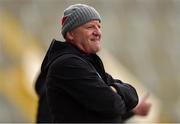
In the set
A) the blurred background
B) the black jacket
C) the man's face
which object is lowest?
the blurred background

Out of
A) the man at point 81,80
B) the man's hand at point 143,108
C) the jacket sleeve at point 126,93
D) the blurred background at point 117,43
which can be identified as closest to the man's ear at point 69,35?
the man at point 81,80

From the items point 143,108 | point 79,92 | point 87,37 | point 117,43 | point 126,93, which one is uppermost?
point 87,37

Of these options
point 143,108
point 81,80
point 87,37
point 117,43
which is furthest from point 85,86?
point 117,43

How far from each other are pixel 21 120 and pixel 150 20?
4.29 metres

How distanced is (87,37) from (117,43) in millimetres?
10086

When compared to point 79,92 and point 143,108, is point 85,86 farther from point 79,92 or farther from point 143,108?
point 143,108

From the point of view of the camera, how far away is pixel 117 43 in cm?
1366

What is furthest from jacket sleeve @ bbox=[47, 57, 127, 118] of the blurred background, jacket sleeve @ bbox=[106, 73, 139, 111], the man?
the blurred background

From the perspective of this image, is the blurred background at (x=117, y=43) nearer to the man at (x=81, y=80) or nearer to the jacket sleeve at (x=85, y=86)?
the man at (x=81, y=80)

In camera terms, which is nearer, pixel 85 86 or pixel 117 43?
pixel 85 86

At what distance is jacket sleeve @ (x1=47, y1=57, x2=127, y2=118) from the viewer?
3.48 metres

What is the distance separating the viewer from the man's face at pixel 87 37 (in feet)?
11.8

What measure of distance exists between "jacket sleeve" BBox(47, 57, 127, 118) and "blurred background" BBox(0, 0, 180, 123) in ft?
22.2

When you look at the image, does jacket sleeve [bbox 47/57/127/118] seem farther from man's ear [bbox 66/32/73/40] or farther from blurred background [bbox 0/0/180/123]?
blurred background [bbox 0/0/180/123]
